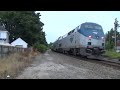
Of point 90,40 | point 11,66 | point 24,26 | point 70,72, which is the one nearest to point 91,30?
point 90,40

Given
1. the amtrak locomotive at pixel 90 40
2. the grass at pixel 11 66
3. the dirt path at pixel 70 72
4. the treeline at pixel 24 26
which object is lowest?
the dirt path at pixel 70 72

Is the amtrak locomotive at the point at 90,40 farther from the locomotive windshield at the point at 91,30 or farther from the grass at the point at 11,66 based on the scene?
the grass at the point at 11,66

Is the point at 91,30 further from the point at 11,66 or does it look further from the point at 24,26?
the point at 24,26

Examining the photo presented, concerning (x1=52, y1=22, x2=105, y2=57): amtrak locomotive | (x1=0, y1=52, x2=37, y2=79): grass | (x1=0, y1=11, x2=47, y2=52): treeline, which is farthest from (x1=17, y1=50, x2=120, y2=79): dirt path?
(x1=0, y1=11, x2=47, y2=52): treeline

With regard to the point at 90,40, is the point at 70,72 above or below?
below

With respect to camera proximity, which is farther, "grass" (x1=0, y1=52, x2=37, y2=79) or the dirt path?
"grass" (x1=0, y1=52, x2=37, y2=79)

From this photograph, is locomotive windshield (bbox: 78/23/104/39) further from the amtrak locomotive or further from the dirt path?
the dirt path

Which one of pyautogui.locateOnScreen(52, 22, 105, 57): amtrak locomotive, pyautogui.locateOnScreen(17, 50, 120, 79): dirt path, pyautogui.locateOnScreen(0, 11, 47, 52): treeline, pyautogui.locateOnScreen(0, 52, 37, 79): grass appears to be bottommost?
pyautogui.locateOnScreen(17, 50, 120, 79): dirt path

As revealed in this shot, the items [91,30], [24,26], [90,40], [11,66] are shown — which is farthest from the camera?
[24,26]

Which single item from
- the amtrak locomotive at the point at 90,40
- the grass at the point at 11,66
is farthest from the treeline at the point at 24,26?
the grass at the point at 11,66

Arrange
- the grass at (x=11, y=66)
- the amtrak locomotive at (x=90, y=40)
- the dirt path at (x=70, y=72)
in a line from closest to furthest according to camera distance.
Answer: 1. the dirt path at (x=70, y=72)
2. the grass at (x=11, y=66)
3. the amtrak locomotive at (x=90, y=40)
